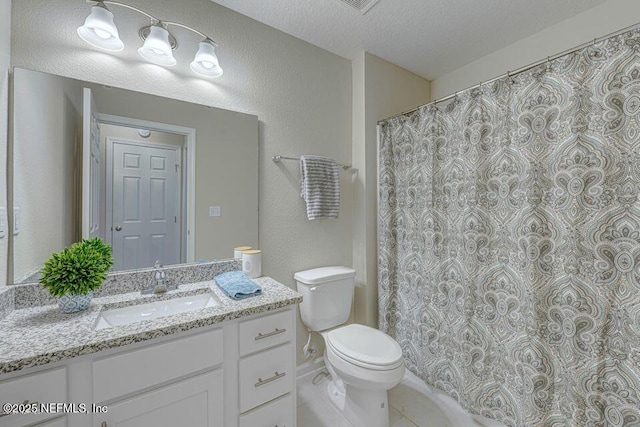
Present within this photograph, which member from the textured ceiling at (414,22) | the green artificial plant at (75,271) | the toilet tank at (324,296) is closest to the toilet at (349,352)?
the toilet tank at (324,296)

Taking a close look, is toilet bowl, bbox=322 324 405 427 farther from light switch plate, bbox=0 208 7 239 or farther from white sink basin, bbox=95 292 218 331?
light switch plate, bbox=0 208 7 239

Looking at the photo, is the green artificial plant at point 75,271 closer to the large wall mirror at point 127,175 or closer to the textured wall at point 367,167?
the large wall mirror at point 127,175

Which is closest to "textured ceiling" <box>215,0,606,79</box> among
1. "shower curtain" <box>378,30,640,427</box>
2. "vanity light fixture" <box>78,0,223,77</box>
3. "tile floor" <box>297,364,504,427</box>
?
"vanity light fixture" <box>78,0,223,77</box>

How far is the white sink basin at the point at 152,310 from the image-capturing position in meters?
1.15

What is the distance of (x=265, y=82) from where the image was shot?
5.91 ft

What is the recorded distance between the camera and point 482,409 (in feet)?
5.00

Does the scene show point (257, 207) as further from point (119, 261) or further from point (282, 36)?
point (282, 36)

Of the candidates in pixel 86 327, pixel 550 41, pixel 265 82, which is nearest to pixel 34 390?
pixel 86 327

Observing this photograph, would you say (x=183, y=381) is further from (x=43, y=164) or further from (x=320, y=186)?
(x=320, y=186)

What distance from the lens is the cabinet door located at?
0.91m

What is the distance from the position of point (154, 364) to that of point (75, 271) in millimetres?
494

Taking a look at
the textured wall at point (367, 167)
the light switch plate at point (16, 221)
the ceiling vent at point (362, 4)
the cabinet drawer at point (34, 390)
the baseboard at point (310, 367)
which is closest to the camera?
the cabinet drawer at point (34, 390)

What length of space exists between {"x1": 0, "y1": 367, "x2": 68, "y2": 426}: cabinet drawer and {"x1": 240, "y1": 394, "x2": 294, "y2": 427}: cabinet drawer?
2.16 ft

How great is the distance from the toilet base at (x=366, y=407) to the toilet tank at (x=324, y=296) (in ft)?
1.41
